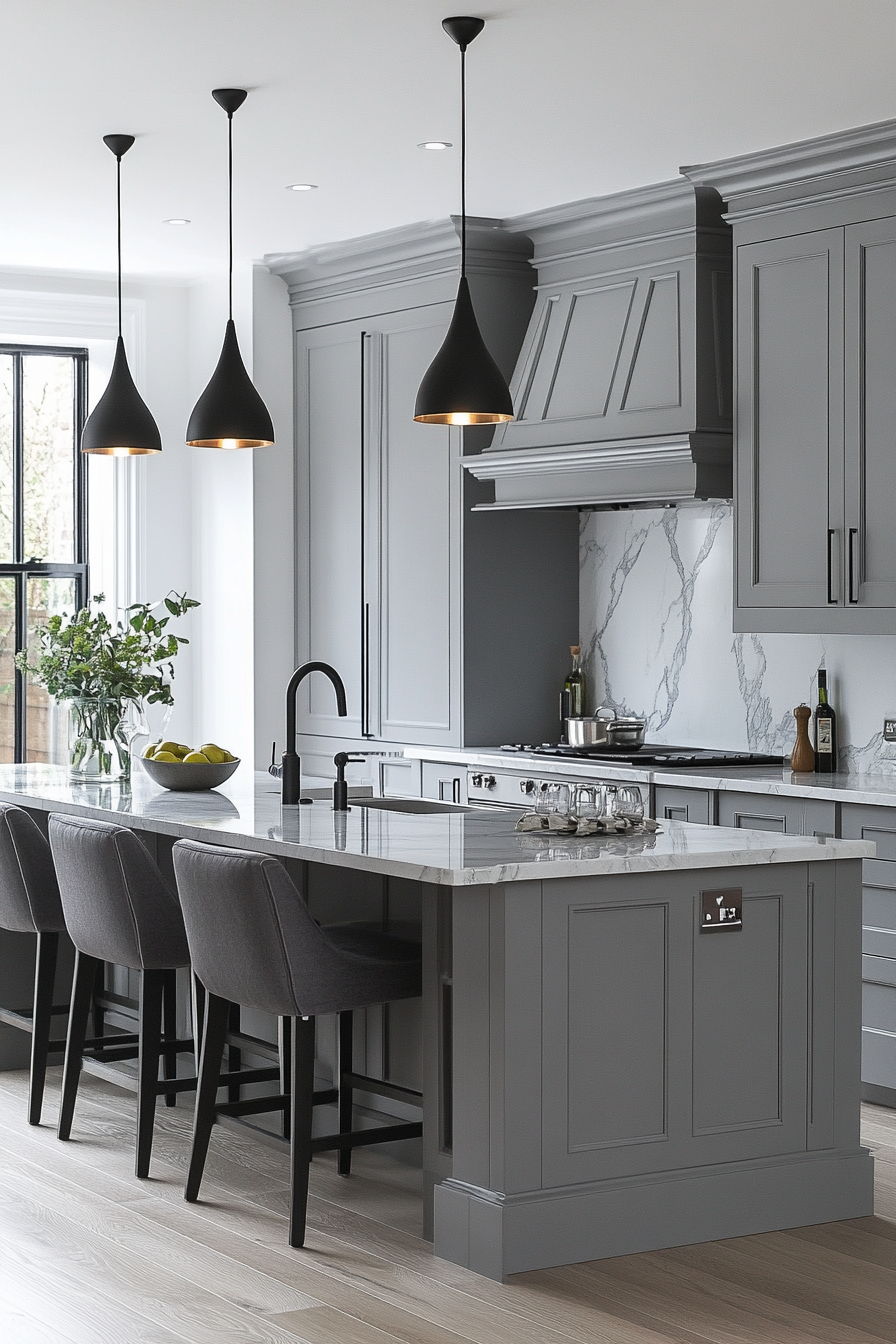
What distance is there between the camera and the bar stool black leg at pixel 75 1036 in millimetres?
4648

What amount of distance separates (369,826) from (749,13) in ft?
7.00

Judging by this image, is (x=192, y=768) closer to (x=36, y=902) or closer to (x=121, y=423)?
(x=36, y=902)

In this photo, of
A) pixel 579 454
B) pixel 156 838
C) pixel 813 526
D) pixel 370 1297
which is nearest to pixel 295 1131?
pixel 370 1297

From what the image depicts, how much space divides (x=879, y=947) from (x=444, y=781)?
2.00 metres

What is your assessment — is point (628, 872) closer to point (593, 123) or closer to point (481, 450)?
point (593, 123)

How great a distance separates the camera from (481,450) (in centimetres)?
670

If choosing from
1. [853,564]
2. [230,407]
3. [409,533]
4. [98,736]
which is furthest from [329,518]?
[853,564]

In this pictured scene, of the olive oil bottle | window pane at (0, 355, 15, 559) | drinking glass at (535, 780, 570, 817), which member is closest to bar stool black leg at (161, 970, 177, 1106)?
drinking glass at (535, 780, 570, 817)

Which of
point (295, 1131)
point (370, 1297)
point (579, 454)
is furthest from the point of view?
point (579, 454)

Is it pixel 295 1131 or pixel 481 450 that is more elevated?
pixel 481 450

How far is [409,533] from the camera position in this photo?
22.7ft

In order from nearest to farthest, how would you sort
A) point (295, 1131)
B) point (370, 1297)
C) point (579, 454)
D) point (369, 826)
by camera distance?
point (370, 1297) < point (295, 1131) < point (369, 826) < point (579, 454)

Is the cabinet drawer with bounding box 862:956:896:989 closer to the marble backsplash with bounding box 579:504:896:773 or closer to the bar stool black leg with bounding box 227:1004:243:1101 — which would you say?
the marble backsplash with bounding box 579:504:896:773

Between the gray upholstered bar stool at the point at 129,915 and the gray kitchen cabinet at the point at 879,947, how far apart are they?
6.41 feet
